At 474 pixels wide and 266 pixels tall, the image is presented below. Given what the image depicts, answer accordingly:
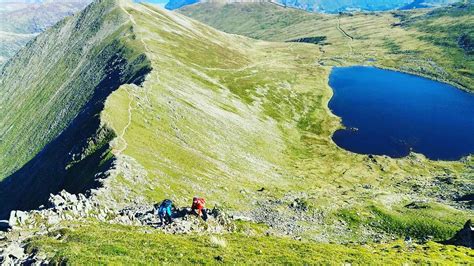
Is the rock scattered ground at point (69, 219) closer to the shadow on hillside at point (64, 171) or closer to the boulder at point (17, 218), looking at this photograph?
the boulder at point (17, 218)

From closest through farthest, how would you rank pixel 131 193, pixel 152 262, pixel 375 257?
1. pixel 152 262
2. pixel 375 257
3. pixel 131 193

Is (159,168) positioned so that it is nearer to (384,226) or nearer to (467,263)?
(384,226)

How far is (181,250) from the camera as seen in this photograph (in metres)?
36.4

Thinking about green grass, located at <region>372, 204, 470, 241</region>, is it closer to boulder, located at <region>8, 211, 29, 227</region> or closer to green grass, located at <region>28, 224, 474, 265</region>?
green grass, located at <region>28, 224, 474, 265</region>

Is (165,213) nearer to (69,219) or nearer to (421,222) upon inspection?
(69,219)

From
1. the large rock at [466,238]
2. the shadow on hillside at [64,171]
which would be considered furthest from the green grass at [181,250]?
the shadow on hillside at [64,171]

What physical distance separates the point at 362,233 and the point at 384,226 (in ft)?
19.4

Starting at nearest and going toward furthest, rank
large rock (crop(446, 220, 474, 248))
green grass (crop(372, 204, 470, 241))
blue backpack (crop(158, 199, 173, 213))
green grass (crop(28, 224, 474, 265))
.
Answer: green grass (crop(28, 224, 474, 265)) < blue backpack (crop(158, 199, 173, 213)) < large rock (crop(446, 220, 474, 248)) < green grass (crop(372, 204, 470, 241))

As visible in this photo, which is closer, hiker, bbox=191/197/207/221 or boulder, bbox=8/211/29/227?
boulder, bbox=8/211/29/227

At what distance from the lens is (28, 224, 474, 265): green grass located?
111ft

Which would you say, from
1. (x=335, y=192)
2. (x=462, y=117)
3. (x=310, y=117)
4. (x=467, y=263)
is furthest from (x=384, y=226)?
(x=462, y=117)

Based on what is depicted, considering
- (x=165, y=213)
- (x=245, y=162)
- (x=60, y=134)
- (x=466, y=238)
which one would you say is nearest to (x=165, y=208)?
(x=165, y=213)

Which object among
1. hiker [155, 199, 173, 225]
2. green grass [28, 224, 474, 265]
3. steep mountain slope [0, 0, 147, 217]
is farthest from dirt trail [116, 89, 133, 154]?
green grass [28, 224, 474, 265]

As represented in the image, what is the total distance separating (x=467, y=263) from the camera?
46.4m
